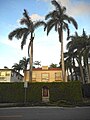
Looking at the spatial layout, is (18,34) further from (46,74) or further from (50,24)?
(46,74)

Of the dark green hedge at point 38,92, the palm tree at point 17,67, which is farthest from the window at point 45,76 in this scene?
the dark green hedge at point 38,92

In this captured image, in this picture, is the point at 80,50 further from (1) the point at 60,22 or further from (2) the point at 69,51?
(1) the point at 60,22

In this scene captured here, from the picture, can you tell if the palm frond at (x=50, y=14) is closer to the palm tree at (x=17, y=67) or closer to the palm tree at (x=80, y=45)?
the palm tree at (x=80, y=45)

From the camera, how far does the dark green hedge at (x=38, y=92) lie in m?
32.3

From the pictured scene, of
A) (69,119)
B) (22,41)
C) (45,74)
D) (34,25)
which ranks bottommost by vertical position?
(69,119)

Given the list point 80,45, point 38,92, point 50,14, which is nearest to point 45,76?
point 80,45

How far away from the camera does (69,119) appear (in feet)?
38.0

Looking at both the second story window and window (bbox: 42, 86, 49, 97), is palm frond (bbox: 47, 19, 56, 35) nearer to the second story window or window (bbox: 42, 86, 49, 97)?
window (bbox: 42, 86, 49, 97)

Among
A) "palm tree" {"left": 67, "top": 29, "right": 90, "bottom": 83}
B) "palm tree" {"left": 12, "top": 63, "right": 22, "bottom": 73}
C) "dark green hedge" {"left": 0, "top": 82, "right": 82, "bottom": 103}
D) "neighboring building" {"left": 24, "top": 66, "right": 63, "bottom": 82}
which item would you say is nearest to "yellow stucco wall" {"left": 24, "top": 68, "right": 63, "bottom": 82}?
"neighboring building" {"left": 24, "top": 66, "right": 63, "bottom": 82}

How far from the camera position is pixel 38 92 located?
3266 cm

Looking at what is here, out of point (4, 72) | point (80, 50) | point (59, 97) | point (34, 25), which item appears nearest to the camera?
point (59, 97)

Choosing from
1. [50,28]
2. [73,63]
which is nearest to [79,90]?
[50,28]

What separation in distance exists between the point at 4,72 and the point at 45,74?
1148 centimetres

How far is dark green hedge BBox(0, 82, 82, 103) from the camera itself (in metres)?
32.3
